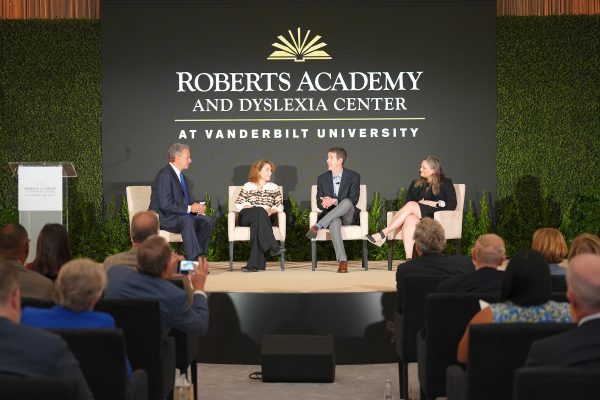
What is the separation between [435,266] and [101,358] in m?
2.45

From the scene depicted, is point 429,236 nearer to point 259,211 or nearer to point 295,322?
point 295,322

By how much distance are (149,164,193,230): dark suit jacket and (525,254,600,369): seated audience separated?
20.0 feet

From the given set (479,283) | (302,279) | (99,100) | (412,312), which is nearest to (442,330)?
(479,283)

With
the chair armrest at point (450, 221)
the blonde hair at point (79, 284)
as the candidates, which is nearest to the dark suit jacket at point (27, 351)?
the blonde hair at point (79, 284)

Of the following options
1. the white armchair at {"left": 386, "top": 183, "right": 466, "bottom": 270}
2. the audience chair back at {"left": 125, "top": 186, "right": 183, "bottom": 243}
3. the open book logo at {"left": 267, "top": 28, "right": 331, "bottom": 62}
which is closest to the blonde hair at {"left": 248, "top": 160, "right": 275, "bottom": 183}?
the audience chair back at {"left": 125, "top": 186, "right": 183, "bottom": 243}

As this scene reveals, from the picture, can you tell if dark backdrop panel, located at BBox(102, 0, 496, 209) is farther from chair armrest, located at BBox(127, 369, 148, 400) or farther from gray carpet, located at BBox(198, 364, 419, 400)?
chair armrest, located at BBox(127, 369, 148, 400)

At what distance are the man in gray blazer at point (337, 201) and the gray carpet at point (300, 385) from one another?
2338 mm

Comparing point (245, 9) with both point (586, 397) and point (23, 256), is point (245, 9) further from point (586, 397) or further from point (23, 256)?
point (586, 397)

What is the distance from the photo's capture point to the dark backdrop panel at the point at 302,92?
1034 centimetres

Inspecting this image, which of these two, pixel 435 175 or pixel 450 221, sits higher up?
pixel 435 175

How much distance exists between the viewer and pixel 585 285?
2.82 metres

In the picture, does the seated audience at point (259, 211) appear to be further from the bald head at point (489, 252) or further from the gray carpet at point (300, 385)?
the bald head at point (489, 252)

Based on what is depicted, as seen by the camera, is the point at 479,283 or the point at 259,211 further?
the point at 259,211

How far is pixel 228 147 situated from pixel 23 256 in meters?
5.65
